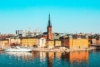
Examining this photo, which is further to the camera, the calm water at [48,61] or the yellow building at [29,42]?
the yellow building at [29,42]

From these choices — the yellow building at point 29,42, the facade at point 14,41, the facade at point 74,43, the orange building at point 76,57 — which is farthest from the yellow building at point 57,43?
the orange building at point 76,57

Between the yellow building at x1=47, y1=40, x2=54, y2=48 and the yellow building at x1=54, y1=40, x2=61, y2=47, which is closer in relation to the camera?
the yellow building at x1=47, y1=40, x2=54, y2=48

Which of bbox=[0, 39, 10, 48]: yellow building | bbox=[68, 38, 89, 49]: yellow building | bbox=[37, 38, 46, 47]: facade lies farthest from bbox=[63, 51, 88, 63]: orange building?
bbox=[0, 39, 10, 48]: yellow building

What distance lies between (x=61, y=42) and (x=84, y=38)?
6.89 m

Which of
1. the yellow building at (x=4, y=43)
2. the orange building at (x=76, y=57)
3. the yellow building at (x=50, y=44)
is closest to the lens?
the orange building at (x=76, y=57)

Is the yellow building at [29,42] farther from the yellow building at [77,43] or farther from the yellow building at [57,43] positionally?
the yellow building at [77,43]

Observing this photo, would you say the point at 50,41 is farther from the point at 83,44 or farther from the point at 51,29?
the point at 83,44

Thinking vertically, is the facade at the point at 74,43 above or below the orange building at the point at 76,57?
above

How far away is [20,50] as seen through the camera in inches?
2643

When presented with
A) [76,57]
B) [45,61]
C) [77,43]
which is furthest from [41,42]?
[45,61]

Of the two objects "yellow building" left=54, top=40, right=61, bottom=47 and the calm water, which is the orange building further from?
"yellow building" left=54, top=40, right=61, bottom=47

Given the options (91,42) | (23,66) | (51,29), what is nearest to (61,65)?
(23,66)

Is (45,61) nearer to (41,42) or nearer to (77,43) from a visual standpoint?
(41,42)

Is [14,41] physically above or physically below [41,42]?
above
